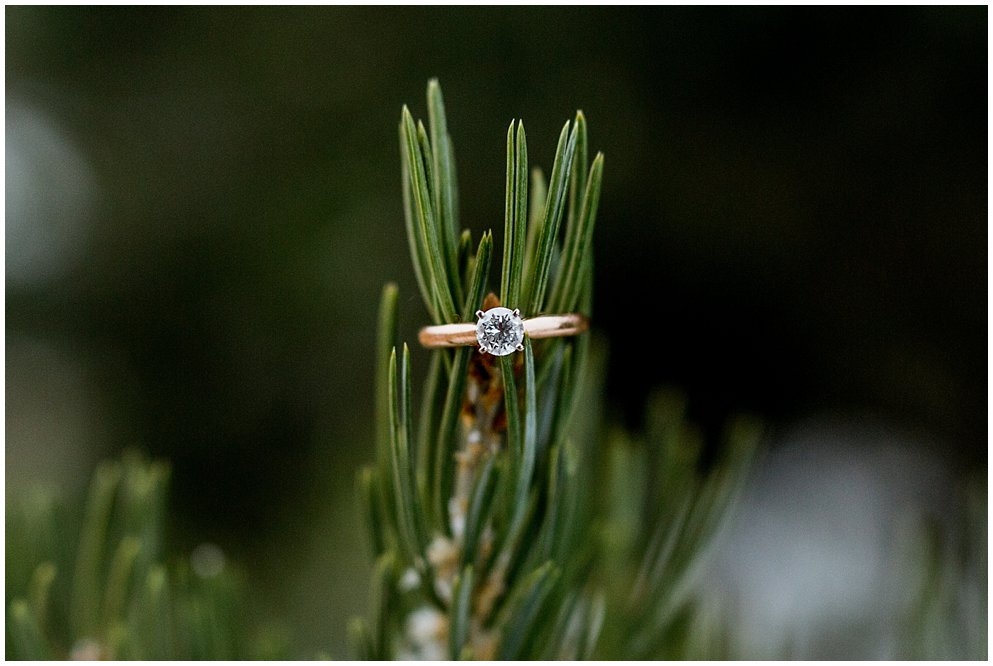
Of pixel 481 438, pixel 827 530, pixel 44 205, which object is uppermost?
pixel 44 205

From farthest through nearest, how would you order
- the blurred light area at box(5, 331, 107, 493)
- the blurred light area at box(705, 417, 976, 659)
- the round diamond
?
the blurred light area at box(5, 331, 107, 493) → the blurred light area at box(705, 417, 976, 659) → the round diamond

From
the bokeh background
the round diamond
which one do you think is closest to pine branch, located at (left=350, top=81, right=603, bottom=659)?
the round diamond

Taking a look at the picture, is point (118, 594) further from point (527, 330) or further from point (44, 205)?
point (44, 205)

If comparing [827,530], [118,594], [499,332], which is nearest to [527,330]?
[499,332]

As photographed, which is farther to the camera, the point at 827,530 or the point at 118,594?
the point at 827,530

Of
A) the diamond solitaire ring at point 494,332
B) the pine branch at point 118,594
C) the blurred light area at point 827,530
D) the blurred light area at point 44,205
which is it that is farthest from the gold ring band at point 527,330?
the blurred light area at point 44,205

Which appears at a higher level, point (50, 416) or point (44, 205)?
point (44, 205)

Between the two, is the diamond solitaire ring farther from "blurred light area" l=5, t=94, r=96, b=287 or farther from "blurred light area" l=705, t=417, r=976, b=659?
"blurred light area" l=5, t=94, r=96, b=287
